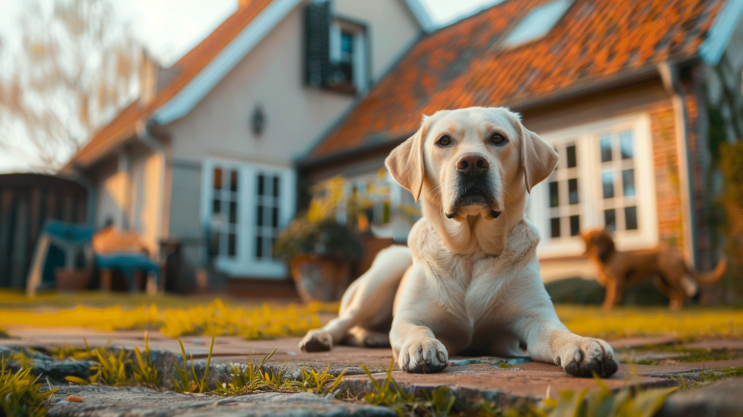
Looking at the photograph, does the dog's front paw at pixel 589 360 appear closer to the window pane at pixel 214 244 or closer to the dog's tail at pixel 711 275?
the dog's tail at pixel 711 275

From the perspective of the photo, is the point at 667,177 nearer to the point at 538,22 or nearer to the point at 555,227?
the point at 555,227

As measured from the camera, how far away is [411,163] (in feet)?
7.67

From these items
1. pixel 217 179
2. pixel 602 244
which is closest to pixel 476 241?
pixel 602 244

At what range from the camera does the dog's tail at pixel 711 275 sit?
6480mm

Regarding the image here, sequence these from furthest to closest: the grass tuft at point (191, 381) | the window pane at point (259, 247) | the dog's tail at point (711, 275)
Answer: the window pane at point (259, 247)
the dog's tail at point (711, 275)
the grass tuft at point (191, 381)

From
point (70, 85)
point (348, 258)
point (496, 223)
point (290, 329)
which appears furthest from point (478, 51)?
point (70, 85)

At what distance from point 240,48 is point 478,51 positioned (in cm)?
478

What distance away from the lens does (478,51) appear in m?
11.0

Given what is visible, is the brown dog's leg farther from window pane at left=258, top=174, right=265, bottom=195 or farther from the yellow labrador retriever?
window pane at left=258, top=174, right=265, bottom=195

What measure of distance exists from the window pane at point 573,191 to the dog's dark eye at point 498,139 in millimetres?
6582

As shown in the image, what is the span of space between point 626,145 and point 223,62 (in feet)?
25.1

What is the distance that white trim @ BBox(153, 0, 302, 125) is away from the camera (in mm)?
10523

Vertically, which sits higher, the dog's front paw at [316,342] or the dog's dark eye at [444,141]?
the dog's dark eye at [444,141]

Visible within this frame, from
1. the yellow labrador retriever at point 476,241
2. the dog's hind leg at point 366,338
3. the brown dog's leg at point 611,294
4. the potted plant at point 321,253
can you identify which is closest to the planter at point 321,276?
the potted plant at point 321,253
